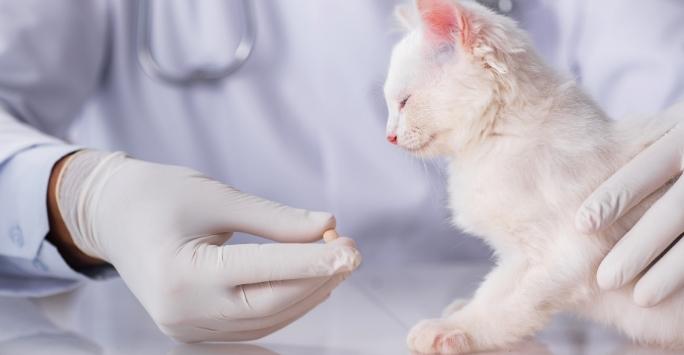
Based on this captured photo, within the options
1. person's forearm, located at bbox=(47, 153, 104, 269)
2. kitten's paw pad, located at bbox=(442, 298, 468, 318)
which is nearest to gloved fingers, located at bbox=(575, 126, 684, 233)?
kitten's paw pad, located at bbox=(442, 298, 468, 318)

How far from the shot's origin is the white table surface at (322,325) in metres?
0.94

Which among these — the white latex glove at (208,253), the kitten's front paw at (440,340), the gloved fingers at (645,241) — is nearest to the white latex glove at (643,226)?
the gloved fingers at (645,241)

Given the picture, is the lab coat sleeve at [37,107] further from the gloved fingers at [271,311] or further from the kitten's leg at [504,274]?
the kitten's leg at [504,274]

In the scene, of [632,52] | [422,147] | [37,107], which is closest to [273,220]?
[422,147]

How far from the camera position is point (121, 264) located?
107cm

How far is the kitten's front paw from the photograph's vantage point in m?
0.88

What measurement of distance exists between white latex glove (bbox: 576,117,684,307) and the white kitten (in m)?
0.02

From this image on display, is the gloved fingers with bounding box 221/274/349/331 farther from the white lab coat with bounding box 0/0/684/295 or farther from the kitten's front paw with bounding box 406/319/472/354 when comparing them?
the white lab coat with bounding box 0/0/684/295

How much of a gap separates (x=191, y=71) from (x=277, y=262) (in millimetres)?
668

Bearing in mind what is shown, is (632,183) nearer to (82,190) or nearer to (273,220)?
(273,220)

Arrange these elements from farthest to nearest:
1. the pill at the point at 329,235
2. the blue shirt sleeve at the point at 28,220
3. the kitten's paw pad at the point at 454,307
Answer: the blue shirt sleeve at the point at 28,220 → the kitten's paw pad at the point at 454,307 → the pill at the point at 329,235

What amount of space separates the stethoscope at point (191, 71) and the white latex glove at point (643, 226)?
0.75 meters

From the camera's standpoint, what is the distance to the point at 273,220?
3.24ft

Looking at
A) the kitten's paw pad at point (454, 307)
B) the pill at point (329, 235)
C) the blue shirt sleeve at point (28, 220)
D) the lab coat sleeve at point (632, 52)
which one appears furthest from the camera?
the lab coat sleeve at point (632, 52)
